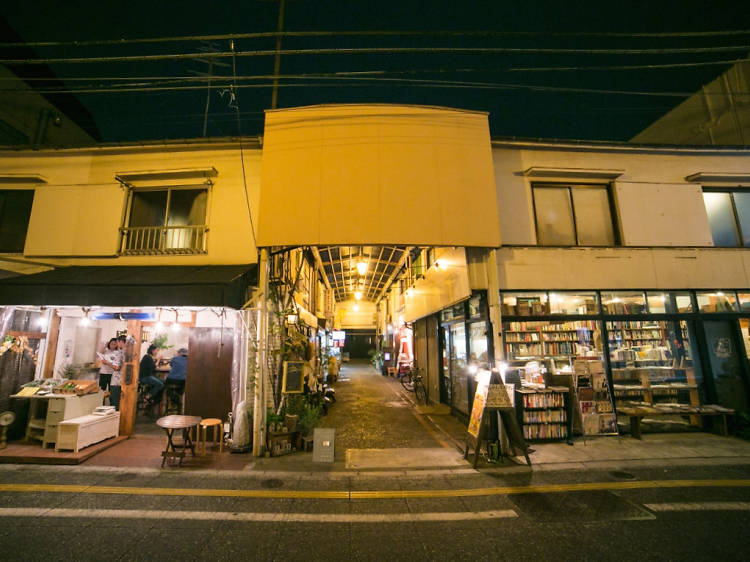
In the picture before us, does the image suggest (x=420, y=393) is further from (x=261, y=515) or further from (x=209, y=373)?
(x=261, y=515)

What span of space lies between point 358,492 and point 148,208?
9503 mm

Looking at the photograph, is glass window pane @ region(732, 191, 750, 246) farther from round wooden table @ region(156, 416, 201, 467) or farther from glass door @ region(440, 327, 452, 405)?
round wooden table @ region(156, 416, 201, 467)

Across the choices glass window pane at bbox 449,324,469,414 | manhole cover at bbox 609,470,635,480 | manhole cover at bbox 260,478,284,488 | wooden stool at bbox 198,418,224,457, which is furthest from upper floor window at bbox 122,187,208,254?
manhole cover at bbox 609,470,635,480

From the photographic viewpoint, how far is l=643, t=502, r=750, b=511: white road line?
4617mm

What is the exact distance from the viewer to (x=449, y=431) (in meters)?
8.67

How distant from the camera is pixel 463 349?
984 centimetres

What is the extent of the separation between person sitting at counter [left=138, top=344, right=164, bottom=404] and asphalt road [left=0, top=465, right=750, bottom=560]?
11.8 ft

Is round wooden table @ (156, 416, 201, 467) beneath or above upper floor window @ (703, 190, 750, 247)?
beneath

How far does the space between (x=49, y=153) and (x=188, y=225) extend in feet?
16.1

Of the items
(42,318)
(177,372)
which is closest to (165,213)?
(42,318)

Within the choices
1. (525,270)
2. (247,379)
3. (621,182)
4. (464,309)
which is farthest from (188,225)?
(621,182)

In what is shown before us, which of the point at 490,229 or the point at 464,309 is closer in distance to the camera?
the point at 490,229

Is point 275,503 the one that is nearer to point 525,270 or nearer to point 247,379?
point 247,379

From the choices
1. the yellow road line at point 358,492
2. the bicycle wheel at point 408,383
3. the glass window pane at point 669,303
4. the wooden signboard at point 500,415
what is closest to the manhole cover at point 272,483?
the yellow road line at point 358,492
